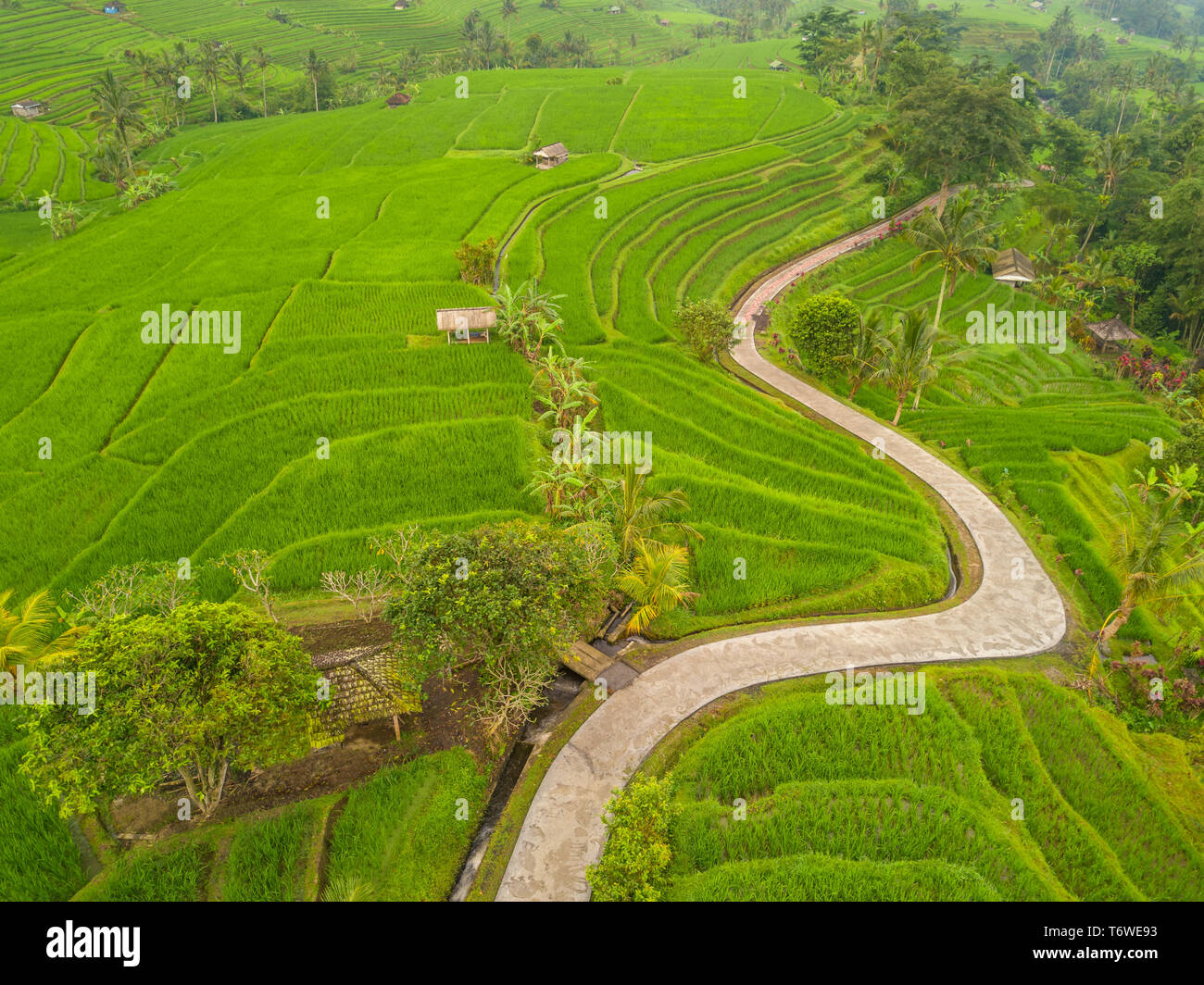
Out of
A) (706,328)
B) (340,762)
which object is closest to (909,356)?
(706,328)

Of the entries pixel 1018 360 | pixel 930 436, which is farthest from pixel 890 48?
pixel 930 436

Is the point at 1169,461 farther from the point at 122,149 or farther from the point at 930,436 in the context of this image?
the point at 122,149

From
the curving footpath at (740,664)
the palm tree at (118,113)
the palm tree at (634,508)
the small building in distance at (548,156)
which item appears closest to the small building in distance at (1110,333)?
the curving footpath at (740,664)

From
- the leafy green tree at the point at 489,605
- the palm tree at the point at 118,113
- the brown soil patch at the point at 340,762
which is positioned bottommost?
the brown soil patch at the point at 340,762

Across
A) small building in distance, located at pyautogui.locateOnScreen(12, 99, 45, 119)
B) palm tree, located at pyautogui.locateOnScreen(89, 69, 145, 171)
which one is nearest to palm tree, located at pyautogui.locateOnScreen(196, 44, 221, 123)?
small building in distance, located at pyautogui.locateOnScreen(12, 99, 45, 119)

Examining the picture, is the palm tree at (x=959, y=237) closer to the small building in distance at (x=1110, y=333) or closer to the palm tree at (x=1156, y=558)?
the palm tree at (x=1156, y=558)
